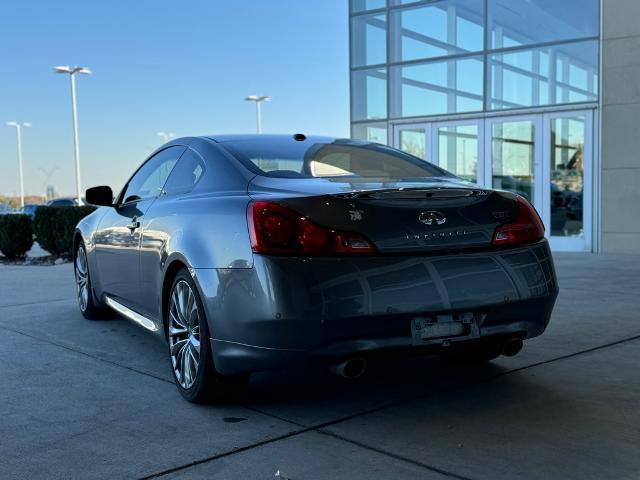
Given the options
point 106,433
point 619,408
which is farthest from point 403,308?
point 106,433

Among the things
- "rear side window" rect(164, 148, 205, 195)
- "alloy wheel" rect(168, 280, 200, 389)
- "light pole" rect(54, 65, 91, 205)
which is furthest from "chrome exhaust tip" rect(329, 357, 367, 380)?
"light pole" rect(54, 65, 91, 205)

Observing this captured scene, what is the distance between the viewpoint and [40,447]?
335 centimetres

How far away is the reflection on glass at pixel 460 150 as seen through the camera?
47.0 feet

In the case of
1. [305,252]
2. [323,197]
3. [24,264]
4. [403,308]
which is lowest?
[24,264]

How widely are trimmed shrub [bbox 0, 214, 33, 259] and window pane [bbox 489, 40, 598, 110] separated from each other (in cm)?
941

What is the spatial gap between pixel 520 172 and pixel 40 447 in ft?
38.7

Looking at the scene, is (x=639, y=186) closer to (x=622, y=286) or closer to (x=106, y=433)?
(x=622, y=286)

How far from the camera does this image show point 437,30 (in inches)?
577

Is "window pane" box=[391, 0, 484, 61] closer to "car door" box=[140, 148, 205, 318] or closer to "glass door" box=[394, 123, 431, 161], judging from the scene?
"glass door" box=[394, 123, 431, 161]

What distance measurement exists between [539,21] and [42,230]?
10258 millimetres

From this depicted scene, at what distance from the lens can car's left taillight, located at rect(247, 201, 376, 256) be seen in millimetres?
3346

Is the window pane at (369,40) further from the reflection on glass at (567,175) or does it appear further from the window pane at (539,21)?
the reflection on glass at (567,175)

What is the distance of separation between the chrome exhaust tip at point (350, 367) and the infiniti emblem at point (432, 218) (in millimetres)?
739

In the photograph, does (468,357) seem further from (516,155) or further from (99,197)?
(516,155)
